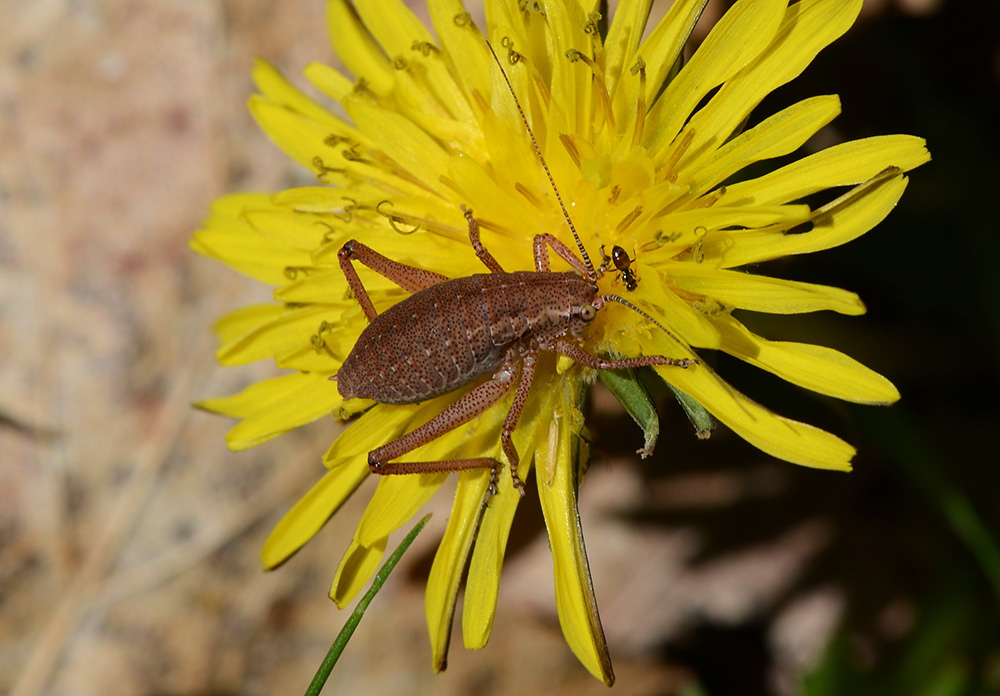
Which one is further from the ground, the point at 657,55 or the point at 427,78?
the point at 427,78

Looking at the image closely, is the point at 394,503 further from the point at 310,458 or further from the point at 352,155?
the point at 352,155

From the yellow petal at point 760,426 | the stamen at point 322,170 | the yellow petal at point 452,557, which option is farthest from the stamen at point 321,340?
the yellow petal at point 760,426

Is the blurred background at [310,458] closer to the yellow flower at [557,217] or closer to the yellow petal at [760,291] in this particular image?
the yellow flower at [557,217]

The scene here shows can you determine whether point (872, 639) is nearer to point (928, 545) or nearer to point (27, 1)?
point (928, 545)

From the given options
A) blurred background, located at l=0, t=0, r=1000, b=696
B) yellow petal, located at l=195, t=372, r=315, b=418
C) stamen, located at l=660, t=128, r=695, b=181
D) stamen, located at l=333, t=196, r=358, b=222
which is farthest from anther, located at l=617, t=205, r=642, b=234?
→ yellow petal, located at l=195, t=372, r=315, b=418

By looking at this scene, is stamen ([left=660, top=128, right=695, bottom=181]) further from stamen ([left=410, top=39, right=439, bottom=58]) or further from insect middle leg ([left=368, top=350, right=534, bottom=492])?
stamen ([left=410, top=39, right=439, bottom=58])

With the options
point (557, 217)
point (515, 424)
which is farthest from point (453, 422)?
point (557, 217)
